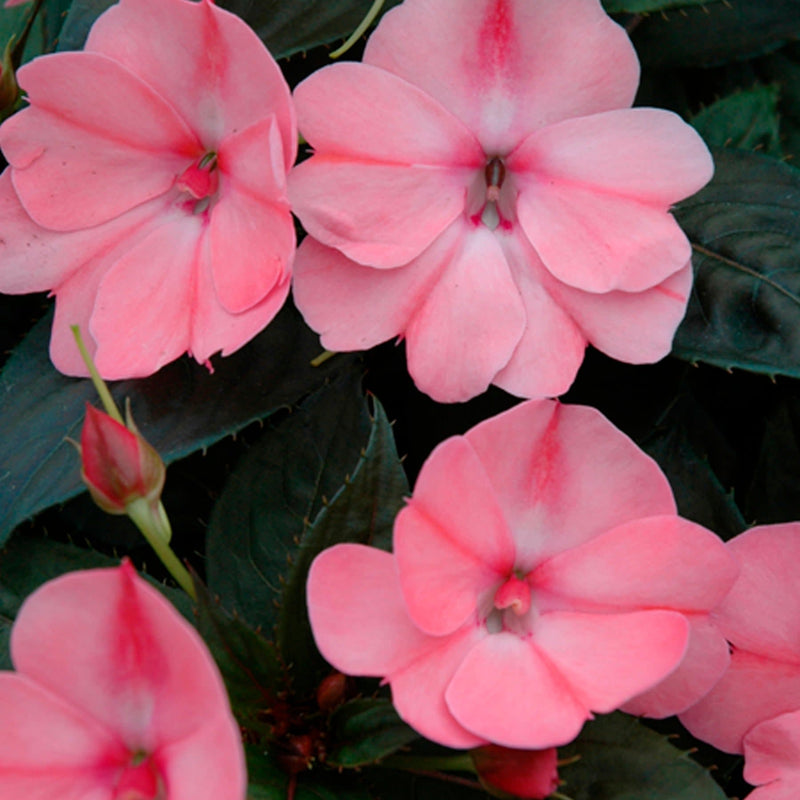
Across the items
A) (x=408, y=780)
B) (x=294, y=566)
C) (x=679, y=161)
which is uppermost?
(x=679, y=161)

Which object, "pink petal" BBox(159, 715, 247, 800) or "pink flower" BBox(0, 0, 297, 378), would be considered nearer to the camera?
"pink petal" BBox(159, 715, 247, 800)

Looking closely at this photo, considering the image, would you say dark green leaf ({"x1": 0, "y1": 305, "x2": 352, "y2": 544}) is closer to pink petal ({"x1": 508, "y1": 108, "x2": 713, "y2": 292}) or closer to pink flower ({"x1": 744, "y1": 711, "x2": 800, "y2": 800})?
pink petal ({"x1": 508, "y1": 108, "x2": 713, "y2": 292})

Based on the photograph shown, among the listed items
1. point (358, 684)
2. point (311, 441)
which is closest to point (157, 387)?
point (311, 441)

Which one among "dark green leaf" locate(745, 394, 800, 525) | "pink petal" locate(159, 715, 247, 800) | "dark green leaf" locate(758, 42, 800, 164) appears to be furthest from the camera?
"dark green leaf" locate(758, 42, 800, 164)

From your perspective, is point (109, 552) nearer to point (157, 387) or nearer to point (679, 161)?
point (157, 387)

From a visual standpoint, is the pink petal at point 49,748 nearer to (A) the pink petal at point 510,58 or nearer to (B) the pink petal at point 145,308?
(B) the pink petal at point 145,308

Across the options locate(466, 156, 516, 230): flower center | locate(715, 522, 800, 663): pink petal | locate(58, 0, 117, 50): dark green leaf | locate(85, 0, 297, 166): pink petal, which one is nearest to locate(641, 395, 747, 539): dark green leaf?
locate(715, 522, 800, 663): pink petal

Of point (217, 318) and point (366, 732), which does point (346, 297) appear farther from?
point (366, 732)
